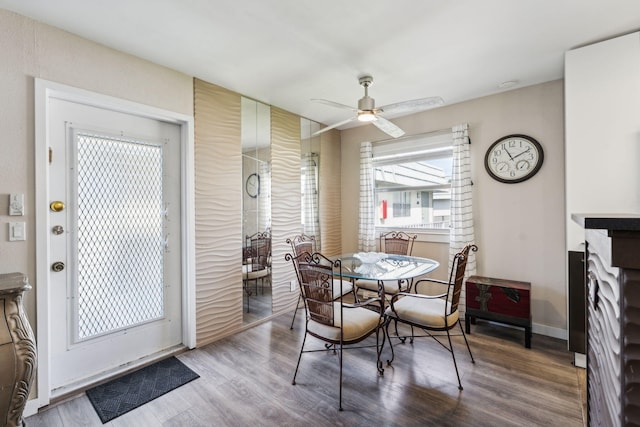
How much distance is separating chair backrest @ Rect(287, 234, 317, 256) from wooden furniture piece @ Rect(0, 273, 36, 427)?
2.26 meters

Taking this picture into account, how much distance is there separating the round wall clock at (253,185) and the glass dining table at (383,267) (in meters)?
1.28

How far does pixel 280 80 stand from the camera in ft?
9.56

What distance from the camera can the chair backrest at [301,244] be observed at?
3.44 meters

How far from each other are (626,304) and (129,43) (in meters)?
3.06

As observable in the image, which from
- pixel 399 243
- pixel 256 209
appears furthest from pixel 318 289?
pixel 399 243

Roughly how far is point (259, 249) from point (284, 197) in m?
0.75

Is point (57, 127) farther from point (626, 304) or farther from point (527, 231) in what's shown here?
point (527, 231)

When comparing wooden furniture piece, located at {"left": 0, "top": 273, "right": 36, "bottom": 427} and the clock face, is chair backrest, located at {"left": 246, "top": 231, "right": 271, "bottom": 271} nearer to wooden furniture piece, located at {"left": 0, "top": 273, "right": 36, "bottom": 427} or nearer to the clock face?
wooden furniture piece, located at {"left": 0, "top": 273, "right": 36, "bottom": 427}

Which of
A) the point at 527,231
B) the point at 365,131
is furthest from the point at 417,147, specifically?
the point at 527,231

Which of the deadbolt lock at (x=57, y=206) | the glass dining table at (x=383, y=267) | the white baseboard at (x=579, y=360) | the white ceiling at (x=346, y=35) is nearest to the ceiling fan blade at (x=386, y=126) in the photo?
the white ceiling at (x=346, y=35)

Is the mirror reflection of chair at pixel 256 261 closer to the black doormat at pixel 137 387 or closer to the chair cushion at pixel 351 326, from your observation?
the black doormat at pixel 137 387

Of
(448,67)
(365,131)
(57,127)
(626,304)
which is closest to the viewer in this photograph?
(626,304)

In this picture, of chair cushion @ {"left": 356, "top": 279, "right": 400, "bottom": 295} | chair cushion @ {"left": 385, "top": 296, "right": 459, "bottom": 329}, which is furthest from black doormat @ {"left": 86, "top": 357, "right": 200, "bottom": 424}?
chair cushion @ {"left": 356, "top": 279, "right": 400, "bottom": 295}

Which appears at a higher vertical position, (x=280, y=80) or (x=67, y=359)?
(x=280, y=80)
